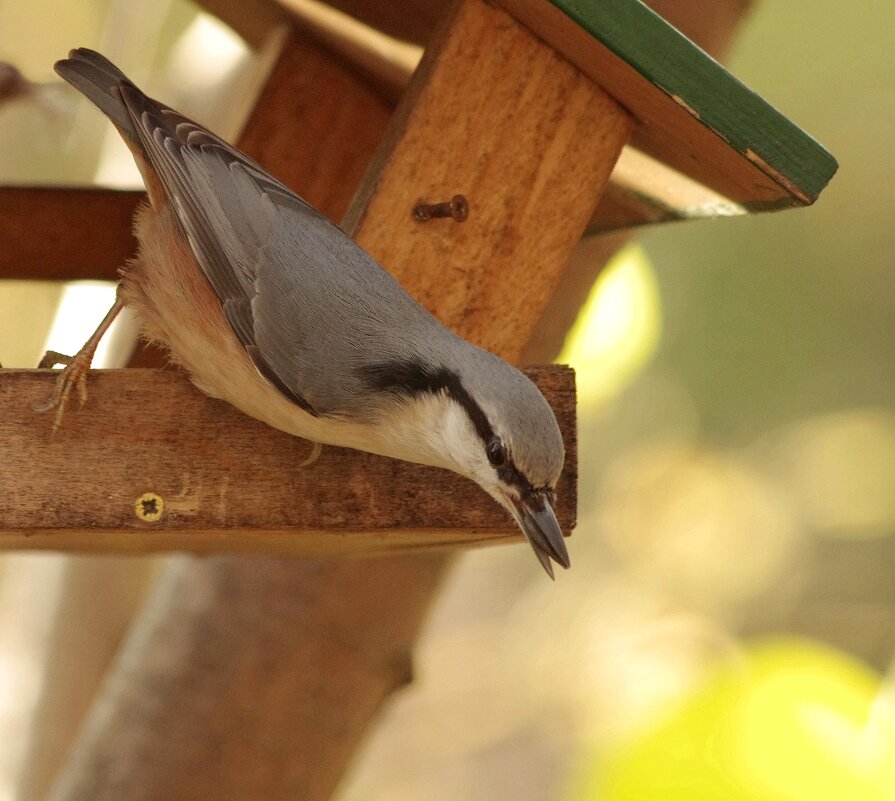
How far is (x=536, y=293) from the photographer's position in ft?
7.84

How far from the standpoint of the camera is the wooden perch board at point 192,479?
198 centimetres

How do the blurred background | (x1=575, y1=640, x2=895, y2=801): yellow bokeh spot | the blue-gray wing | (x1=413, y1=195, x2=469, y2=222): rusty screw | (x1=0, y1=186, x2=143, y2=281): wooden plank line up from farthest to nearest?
the blurred background → (x1=575, y1=640, x2=895, y2=801): yellow bokeh spot → (x1=0, y1=186, x2=143, y2=281): wooden plank → (x1=413, y1=195, x2=469, y2=222): rusty screw → the blue-gray wing

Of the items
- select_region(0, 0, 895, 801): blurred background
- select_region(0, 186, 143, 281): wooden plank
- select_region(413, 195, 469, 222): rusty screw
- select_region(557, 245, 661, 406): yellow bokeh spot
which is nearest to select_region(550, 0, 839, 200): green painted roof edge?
select_region(413, 195, 469, 222): rusty screw

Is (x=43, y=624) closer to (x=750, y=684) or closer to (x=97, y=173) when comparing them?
(x=97, y=173)

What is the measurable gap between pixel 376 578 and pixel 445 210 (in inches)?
43.6

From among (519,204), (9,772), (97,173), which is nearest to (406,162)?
(519,204)

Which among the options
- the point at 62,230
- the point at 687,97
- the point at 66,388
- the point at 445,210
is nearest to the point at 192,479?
the point at 66,388

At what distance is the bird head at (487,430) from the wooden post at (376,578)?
0.34 meters

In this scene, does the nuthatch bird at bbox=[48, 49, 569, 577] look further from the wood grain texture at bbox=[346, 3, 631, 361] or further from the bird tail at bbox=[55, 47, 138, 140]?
the wood grain texture at bbox=[346, 3, 631, 361]

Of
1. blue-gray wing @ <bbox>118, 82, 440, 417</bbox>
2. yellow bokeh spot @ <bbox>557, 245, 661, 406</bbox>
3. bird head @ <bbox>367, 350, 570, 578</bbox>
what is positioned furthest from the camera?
yellow bokeh spot @ <bbox>557, 245, 661, 406</bbox>

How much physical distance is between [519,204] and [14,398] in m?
1.01

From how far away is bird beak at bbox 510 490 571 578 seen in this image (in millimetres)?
1906

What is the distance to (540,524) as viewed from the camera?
191 cm

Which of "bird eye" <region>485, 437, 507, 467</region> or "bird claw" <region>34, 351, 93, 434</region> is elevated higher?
"bird eye" <region>485, 437, 507, 467</region>
